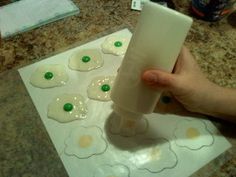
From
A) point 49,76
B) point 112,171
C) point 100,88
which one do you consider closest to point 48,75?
point 49,76

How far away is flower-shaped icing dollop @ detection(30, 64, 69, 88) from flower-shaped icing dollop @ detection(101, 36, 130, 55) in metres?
0.11

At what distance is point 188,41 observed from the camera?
61 cm

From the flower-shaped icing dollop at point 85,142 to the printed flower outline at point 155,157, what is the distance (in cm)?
6

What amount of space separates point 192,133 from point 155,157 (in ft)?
0.27

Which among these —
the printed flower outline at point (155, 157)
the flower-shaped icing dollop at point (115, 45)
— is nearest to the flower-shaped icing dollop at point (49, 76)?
the flower-shaped icing dollop at point (115, 45)

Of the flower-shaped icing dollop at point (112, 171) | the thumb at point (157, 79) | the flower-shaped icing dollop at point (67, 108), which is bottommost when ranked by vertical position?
the flower-shaped icing dollop at point (112, 171)

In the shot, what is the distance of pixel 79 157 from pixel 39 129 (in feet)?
0.30

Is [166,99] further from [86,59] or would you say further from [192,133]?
[86,59]

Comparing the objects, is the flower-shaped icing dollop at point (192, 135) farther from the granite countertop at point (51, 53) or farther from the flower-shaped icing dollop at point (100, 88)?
the flower-shaped icing dollop at point (100, 88)

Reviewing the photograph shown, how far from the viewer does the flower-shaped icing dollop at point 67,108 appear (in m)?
0.49

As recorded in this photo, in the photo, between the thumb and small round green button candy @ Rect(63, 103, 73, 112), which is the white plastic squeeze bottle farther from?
small round green button candy @ Rect(63, 103, 73, 112)

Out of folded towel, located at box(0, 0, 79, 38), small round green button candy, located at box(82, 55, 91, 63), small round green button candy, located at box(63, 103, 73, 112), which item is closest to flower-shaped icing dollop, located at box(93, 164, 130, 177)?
small round green button candy, located at box(63, 103, 73, 112)

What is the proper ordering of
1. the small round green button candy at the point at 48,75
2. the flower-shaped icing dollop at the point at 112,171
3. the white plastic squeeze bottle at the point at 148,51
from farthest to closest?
the small round green button candy at the point at 48,75
the flower-shaped icing dollop at the point at 112,171
the white plastic squeeze bottle at the point at 148,51

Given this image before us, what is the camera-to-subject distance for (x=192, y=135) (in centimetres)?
48
